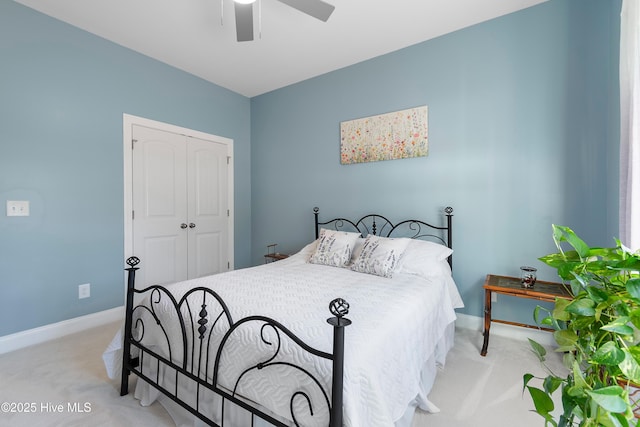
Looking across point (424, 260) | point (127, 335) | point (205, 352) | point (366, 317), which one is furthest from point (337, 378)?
point (424, 260)

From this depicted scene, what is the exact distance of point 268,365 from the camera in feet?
3.94

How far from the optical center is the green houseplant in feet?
1.83

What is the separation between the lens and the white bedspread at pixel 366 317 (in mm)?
1113

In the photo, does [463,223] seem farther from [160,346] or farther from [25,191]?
[25,191]

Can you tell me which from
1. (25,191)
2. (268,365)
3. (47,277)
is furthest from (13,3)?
(268,365)

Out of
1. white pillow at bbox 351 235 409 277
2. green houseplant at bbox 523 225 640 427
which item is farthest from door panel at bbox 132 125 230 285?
green houseplant at bbox 523 225 640 427

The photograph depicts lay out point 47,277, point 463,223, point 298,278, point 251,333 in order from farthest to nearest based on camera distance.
Answer: 1. point 463,223
2. point 47,277
3. point 298,278
4. point 251,333

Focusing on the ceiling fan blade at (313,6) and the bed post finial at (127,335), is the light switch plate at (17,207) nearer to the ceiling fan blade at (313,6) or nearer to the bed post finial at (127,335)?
the bed post finial at (127,335)

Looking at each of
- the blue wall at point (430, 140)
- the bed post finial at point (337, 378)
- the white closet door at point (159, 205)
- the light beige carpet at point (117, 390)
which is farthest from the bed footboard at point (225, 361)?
the white closet door at point (159, 205)

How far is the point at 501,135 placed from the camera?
2.59 meters

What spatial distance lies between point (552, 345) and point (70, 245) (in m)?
4.30

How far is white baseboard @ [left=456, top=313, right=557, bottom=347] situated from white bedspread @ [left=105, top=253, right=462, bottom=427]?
416mm

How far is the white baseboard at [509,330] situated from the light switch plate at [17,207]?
3955 millimetres

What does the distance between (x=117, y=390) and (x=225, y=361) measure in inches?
41.9
